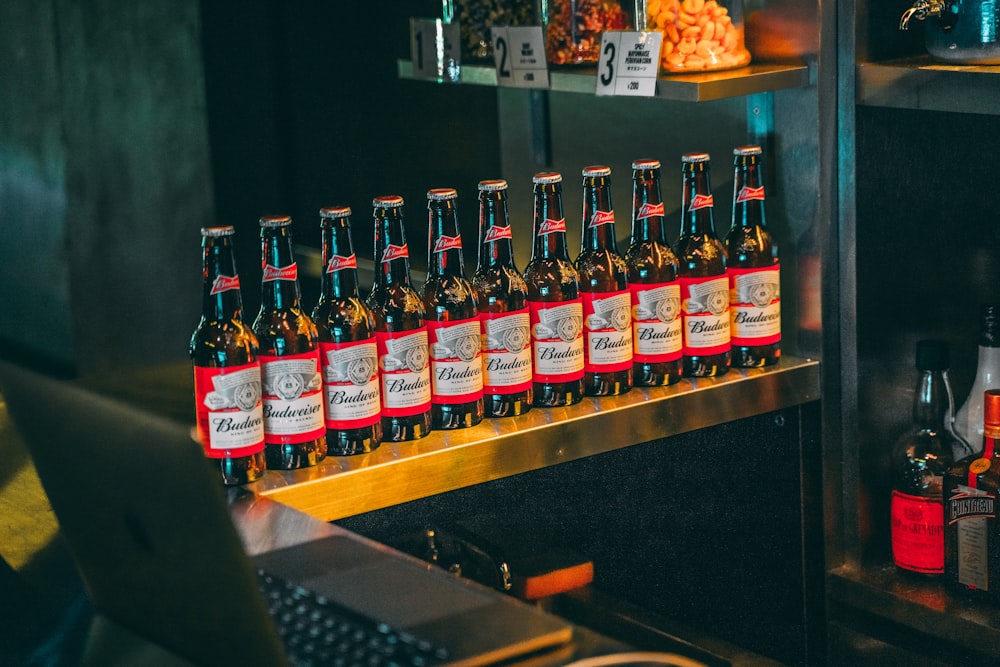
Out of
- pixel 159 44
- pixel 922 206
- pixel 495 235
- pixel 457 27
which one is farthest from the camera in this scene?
pixel 159 44

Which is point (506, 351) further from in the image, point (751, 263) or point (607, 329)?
point (751, 263)

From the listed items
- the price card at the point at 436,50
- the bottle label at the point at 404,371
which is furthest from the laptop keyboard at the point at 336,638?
the price card at the point at 436,50

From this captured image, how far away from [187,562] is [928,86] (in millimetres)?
1197

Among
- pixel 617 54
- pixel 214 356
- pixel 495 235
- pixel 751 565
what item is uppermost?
pixel 617 54

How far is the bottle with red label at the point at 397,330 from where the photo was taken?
164cm

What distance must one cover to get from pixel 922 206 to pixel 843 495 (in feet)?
1.56

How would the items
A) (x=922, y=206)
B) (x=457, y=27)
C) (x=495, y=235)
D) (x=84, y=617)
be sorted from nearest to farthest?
(x=84, y=617) < (x=495, y=235) < (x=922, y=206) < (x=457, y=27)

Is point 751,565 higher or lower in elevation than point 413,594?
lower

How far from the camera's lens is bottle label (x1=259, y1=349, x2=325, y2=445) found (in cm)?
157

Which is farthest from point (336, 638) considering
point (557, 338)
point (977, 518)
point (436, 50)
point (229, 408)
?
point (436, 50)

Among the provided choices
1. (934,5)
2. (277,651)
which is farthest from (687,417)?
(277,651)

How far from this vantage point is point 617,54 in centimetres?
187

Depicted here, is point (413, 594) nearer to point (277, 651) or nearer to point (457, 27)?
point (277, 651)

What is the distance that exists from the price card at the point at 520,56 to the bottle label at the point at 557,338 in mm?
436
